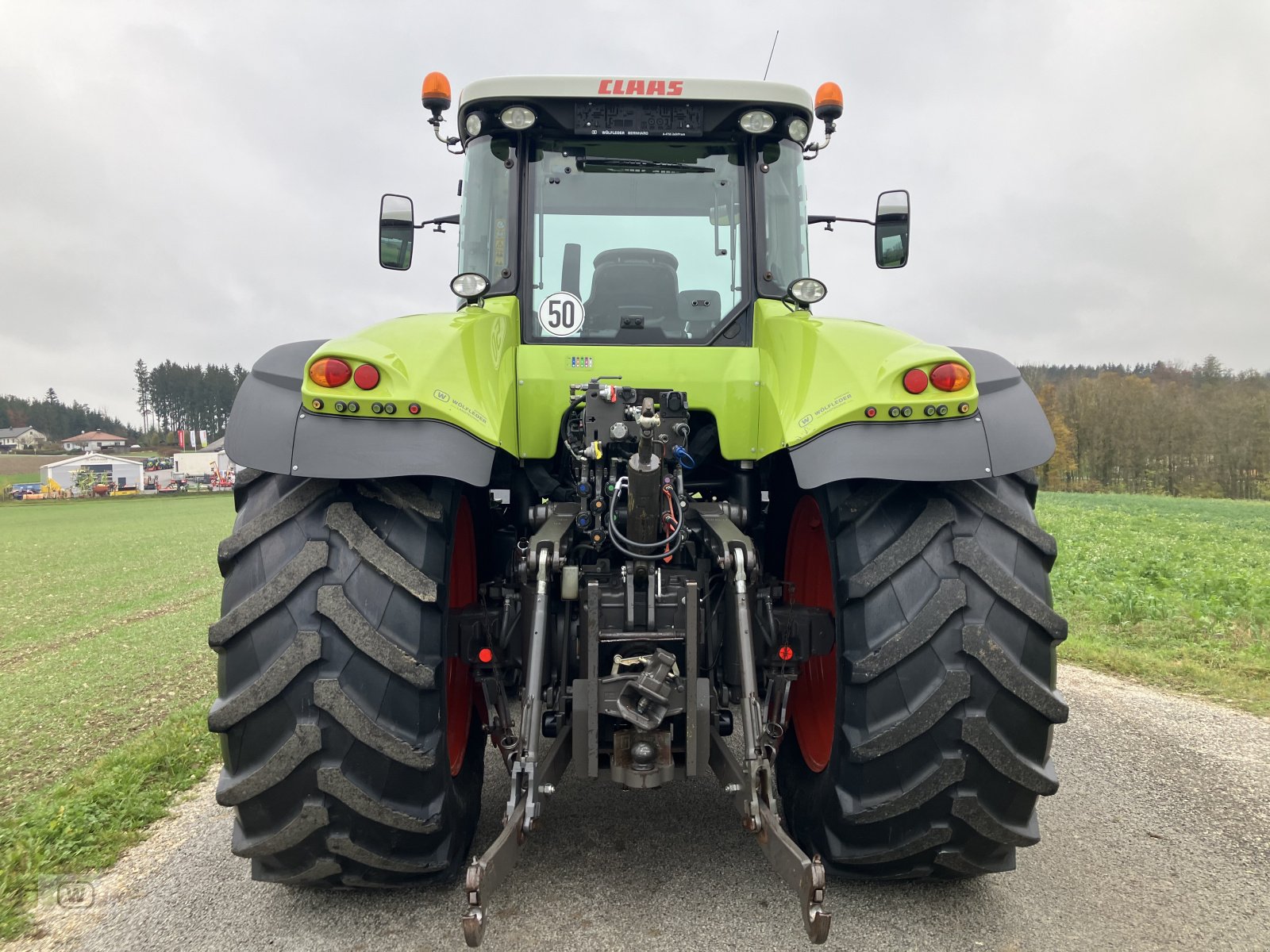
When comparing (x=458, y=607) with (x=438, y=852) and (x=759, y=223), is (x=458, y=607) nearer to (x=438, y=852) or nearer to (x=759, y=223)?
(x=438, y=852)

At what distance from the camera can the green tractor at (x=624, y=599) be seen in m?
2.24

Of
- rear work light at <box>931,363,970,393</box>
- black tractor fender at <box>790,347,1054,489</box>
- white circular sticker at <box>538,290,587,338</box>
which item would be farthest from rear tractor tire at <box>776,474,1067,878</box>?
white circular sticker at <box>538,290,587,338</box>

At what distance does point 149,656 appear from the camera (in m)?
7.86

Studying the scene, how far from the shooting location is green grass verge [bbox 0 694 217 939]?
2.77 meters

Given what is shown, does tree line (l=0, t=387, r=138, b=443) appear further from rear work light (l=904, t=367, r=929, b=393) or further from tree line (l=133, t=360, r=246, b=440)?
rear work light (l=904, t=367, r=929, b=393)

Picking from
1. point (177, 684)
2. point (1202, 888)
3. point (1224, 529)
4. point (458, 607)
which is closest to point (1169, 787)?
point (1202, 888)

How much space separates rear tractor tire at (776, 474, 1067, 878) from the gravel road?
23 centimetres

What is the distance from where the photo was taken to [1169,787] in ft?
11.7

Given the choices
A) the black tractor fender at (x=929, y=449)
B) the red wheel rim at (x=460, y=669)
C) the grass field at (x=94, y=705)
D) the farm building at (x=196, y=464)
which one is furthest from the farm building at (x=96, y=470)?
the black tractor fender at (x=929, y=449)

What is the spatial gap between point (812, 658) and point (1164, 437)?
5005 centimetres

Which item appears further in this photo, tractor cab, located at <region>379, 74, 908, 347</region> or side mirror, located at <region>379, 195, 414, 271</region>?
side mirror, located at <region>379, 195, 414, 271</region>

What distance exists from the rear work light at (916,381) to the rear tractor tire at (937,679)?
1.00ft

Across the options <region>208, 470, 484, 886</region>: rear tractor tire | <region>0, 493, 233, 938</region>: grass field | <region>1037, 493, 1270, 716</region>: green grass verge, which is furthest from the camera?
<region>1037, 493, 1270, 716</region>: green grass verge

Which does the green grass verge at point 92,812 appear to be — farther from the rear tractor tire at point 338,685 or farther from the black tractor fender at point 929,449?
the black tractor fender at point 929,449
